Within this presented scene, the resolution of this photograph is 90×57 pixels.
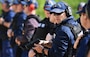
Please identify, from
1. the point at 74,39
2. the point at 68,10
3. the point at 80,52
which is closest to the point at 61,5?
the point at 68,10

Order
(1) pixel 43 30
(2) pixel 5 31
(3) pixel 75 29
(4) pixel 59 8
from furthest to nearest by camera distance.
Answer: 1. (2) pixel 5 31
2. (1) pixel 43 30
3. (4) pixel 59 8
4. (3) pixel 75 29

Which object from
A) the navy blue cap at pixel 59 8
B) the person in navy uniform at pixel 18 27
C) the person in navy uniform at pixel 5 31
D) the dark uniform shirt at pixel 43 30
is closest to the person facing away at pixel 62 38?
the navy blue cap at pixel 59 8

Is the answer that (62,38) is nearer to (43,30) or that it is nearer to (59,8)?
(59,8)

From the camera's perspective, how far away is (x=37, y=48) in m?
5.38

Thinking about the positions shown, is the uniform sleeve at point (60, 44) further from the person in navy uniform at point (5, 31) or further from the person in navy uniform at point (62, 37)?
the person in navy uniform at point (5, 31)

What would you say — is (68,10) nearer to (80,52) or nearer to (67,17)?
(67,17)

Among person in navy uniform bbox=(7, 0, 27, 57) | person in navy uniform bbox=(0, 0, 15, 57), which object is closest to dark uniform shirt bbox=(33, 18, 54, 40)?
person in navy uniform bbox=(7, 0, 27, 57)

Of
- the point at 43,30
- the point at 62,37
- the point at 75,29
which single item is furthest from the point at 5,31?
the point at 62,37

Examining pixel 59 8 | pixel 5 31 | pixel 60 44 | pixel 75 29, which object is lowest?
pixel 5 31

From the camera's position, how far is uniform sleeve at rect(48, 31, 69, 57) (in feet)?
15.4

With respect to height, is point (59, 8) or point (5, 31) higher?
point (59, 8)

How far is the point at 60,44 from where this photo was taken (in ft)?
15.4

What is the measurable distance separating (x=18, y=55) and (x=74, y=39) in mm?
2519

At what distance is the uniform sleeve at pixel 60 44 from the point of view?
470 centimetres
